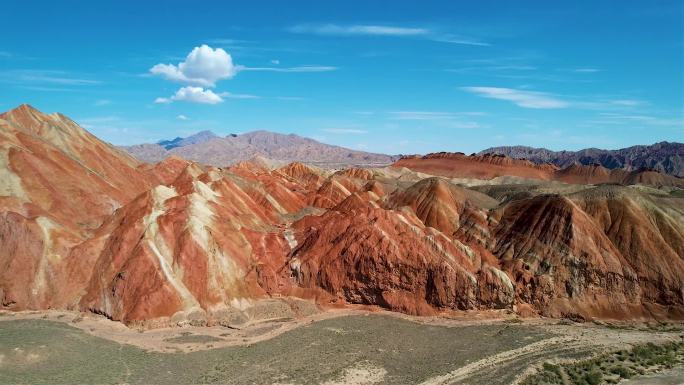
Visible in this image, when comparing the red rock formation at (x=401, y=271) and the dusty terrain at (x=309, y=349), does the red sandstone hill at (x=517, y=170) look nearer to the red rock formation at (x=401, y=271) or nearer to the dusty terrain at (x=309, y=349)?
the red rock formation at (x=401, y=271)

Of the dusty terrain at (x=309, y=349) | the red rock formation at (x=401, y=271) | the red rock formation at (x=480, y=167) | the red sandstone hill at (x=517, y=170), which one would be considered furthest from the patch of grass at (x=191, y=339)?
the red sandstone hill at (x=517, y=170)

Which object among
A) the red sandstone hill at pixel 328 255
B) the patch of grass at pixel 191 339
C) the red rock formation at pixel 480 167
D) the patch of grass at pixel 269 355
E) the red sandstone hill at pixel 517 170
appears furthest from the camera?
the red rock formation at pixel 480 167

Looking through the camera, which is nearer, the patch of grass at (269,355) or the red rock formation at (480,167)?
the patch of grass at (269,355)

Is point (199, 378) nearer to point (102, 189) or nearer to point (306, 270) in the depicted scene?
point (306, 270)

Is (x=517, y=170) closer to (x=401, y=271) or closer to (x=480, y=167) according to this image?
(x=480, y=167)

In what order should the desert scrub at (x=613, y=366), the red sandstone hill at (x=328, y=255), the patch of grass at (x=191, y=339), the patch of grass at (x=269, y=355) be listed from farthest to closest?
1. the red sandstone hill at (x=328, y=255)
2. the patch of grass at (x=191, y=339)
3. the desert scrub at (x=613, y=366)
4. the patch of grass at (x=269, y=355)

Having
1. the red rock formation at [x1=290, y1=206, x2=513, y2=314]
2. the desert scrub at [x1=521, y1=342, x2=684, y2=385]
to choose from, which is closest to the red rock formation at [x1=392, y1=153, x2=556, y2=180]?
the red rock formation at [x1=290, y1=206, x2=513, y2=314]

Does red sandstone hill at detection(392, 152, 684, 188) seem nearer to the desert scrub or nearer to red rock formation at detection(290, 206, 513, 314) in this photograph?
red rock formation at detection(290, 206, 513, 314)

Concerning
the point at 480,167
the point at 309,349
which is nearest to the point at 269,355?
the point at 309,349
